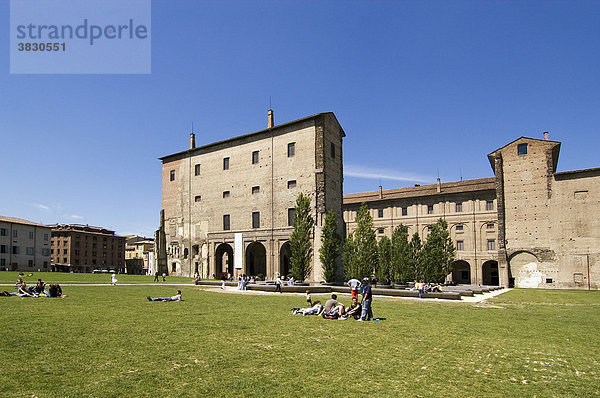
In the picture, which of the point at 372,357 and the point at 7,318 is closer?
the point at 372,357

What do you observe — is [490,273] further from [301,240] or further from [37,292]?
[37,292]

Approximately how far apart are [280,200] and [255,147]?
7.27m

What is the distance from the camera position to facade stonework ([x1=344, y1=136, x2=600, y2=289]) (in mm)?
43031

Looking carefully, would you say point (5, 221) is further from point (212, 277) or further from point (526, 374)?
point (526, 374)

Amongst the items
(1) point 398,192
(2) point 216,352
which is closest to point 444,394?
(2) point 216,352

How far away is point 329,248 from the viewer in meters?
38.6

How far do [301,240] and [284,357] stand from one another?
32.2 m

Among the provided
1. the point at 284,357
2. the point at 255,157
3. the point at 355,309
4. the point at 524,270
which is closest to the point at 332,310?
the point at 355,309

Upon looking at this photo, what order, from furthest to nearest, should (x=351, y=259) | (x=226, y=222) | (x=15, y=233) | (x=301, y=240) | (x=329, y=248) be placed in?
(x=15, y=233) < (x=226, y=222) < (x=301, y=240) < (x=329, y=248) < (x=351, y=259)

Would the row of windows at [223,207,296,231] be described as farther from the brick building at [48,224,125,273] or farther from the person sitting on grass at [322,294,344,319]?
the brick building at [48,224,125,273]

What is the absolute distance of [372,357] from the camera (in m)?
8.02

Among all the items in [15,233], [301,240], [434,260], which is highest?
[15,233]

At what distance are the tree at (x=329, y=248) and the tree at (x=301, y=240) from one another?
6.16 ft

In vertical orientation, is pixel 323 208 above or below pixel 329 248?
above
